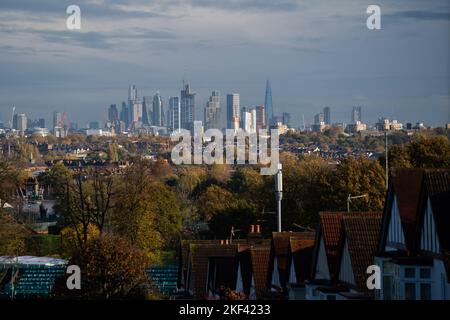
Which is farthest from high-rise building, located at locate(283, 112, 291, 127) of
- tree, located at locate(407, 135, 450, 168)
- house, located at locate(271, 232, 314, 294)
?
house, located at locate(271, 232, 314, 294)

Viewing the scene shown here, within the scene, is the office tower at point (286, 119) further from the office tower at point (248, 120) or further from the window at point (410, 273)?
the window at point (410, 273)

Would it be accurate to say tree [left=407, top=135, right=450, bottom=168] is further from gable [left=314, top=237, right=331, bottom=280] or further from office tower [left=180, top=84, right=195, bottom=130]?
office tower [left=180, top=84, right=195, bottom=130]

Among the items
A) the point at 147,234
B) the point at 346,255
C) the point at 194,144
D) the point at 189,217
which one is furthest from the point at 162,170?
the point at 346,255

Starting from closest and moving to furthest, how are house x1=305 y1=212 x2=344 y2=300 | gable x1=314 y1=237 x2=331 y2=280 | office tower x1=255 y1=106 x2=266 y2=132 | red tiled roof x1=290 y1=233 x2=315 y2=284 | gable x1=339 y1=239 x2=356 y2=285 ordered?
Result: gable x1=339 y1=239 x2=356 y2=285 < house x1=305 y1=212 x2=344 y2=300 < gable x1=314 y1=237 x2=331 y2=280 < red tiled roof x1=290 y1=233 x2=315 y2=284 < office tower x1=255 y1=106 x2=266 y2=132

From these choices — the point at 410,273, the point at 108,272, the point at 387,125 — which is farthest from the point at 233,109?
the point at 410,273

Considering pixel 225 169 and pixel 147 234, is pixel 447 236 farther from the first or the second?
pixel 225 169

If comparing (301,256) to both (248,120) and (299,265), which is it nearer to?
(299,265)

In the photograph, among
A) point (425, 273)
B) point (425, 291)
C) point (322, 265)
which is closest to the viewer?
point (425, 273)

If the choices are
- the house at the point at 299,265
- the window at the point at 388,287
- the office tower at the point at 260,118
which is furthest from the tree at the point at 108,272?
the office tower at the point at 260,118
